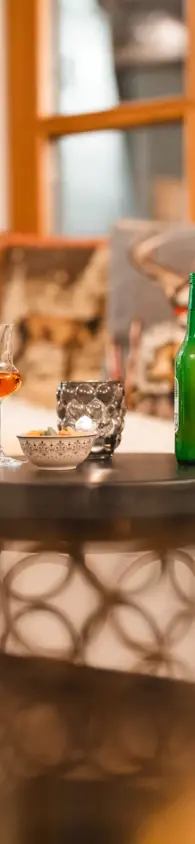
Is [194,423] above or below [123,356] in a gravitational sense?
below

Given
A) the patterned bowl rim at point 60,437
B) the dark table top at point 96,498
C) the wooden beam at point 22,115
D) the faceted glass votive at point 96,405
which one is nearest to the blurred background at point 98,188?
the wooden beam at point 22,115

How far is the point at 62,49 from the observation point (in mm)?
3639

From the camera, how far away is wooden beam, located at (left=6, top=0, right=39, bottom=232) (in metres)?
3.65

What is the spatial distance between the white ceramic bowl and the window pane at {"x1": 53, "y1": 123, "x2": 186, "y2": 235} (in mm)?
2210

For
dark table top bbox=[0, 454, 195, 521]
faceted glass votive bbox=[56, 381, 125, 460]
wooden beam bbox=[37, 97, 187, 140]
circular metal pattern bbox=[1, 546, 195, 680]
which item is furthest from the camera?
wooden beam bbox=[37, 97, 187, 140]

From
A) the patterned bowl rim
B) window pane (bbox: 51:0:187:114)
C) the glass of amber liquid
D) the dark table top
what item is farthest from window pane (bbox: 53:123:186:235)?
the dark table top

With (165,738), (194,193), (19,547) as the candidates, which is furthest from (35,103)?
(165,738)

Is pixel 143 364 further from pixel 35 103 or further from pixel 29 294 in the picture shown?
pixel 35 103

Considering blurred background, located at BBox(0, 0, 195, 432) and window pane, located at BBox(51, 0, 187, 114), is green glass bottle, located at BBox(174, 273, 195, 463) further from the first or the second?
window pane, located at BBox(51, 0, 187, 114)

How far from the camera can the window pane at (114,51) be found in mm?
3324

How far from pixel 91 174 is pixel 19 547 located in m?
1.92

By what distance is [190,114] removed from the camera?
10.6 ft

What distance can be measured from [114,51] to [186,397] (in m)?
2.51

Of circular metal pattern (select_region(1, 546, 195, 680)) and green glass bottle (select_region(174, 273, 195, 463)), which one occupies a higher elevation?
green glass bottle (select_region(174, 273, 195, 463))
